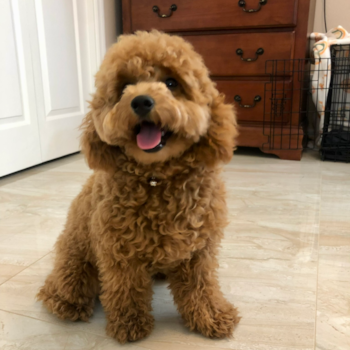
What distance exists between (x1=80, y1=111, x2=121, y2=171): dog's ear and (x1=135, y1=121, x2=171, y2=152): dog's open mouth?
0.08 meters

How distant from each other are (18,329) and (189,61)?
694mm

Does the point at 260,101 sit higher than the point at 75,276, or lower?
higher

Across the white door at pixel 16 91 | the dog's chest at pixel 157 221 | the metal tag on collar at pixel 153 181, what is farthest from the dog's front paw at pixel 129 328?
the white door at pixel 16 91

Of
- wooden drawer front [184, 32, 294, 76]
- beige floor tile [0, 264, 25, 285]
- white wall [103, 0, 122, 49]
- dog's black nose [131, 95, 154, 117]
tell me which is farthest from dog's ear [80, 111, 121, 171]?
white wall [103, 0, 122, 49]

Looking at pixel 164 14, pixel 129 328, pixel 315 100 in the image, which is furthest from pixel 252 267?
pixel 164 14

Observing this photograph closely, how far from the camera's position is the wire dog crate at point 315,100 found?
2.15 m

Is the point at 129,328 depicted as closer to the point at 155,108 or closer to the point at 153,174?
the point at 153,174

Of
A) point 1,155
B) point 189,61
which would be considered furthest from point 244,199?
point 1,155

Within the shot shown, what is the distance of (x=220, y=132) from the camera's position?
0.75 meters

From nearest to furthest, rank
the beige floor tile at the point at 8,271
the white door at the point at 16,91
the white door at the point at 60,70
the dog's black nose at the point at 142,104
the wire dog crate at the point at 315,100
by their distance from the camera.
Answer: the dog's black nose at the point at 142,104 → the beige floor tile at the point at 8,271 → the white door at the point at 16,91 → the white door at the point at 60,70 → the wire dog crate at the point at 315,100

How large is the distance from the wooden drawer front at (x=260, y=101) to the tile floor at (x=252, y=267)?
446 millimetres

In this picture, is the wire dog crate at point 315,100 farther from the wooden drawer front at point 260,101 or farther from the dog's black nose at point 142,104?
the dog's black nose at point 142,104

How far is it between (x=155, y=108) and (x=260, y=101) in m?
1.68

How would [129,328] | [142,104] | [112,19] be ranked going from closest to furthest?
[142,104] → [129,328] → [112,19]
